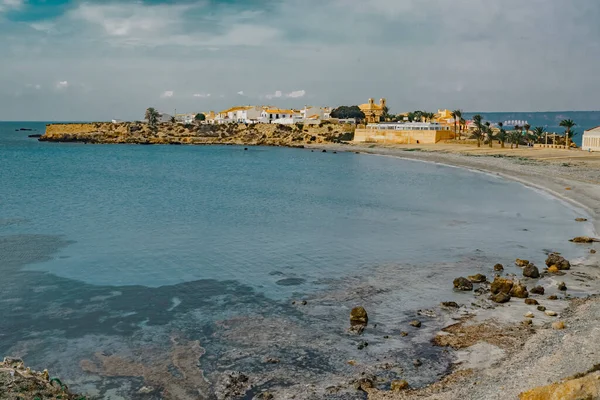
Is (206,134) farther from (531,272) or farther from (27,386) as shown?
(27,386)

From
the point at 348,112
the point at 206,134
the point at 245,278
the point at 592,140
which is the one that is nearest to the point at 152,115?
the point at 206,134

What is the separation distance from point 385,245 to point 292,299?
983 centimetres

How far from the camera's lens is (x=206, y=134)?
15350 centimetres

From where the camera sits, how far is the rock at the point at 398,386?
12711 millimetres

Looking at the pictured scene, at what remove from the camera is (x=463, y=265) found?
24.3 m

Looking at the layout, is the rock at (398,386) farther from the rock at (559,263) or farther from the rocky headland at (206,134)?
the rocky headland at (206,134)

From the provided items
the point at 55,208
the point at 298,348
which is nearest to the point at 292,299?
the point at 298,348

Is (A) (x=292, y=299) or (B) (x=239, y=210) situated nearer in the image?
(A) (x=292, y=299)

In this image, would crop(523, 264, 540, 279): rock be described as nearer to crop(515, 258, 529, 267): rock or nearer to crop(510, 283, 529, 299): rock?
crop(515, 258, 529, 267): rock

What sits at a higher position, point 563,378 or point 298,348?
point 563,378

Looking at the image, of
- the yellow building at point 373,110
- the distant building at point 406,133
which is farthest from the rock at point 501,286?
the yellow building at point 373,110

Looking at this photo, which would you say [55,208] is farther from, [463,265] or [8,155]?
[8,155]

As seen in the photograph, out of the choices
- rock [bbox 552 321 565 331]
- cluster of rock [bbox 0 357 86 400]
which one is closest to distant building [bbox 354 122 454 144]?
rock [bbox 552 321 565 331]

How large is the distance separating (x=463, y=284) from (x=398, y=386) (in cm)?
870
